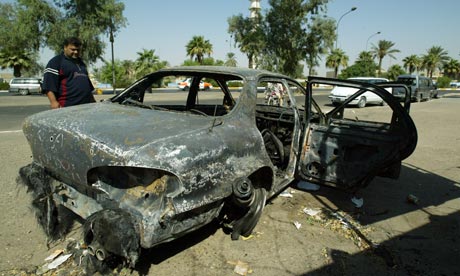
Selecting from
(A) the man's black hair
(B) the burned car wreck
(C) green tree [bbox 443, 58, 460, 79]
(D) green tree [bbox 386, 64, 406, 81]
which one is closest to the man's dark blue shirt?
(A) the man's black hair

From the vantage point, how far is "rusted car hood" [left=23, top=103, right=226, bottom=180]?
2285 millimetres

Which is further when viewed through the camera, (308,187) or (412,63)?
(412,63)

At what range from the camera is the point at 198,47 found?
61.1 meters

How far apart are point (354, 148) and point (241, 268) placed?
6.70 feet

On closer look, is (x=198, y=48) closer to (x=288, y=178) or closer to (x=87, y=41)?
(x=87, y=41)

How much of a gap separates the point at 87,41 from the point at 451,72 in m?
77.2

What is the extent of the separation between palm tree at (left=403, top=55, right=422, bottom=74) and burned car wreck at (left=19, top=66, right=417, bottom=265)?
76.1 meters

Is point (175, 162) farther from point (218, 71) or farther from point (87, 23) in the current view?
point (87, 23)

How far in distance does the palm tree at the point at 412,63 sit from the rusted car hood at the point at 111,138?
256 ft

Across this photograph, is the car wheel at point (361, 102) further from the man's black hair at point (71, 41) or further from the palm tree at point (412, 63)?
the palm tree at point (412, 63)

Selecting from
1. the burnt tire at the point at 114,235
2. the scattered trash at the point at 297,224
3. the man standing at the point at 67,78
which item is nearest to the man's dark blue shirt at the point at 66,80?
the man standing at the point at 67,78

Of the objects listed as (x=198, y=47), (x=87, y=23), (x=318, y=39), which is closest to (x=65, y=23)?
(x=87, y=23)

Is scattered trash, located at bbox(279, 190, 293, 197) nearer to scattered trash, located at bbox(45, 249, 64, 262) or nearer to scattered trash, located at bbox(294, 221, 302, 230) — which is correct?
scattered trash, located at bbox(294, 221, 302, 230)

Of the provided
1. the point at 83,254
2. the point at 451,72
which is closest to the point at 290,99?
the point at 83,254
